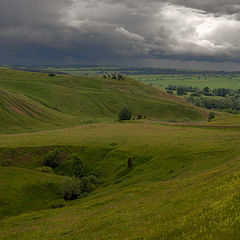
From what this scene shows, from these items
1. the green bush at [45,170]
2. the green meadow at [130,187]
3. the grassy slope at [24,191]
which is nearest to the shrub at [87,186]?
the green meadow at [130,187]

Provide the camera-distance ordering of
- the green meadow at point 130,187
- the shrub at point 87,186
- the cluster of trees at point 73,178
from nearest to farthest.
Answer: the green meadow at point 130,187
the cluster of trees at point 73,178
the shrub at point 87,186

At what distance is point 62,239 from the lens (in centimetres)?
2448

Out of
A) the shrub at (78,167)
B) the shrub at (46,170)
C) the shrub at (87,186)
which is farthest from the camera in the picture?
the shrub at (46,170)

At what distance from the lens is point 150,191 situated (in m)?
41.9

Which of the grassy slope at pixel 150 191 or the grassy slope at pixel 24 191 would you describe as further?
the grassy slope at pixel 24 191

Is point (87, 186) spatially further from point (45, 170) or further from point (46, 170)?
point (45, 170)

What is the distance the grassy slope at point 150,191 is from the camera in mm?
17031

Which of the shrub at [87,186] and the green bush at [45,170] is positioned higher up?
the shrub at [87,186]

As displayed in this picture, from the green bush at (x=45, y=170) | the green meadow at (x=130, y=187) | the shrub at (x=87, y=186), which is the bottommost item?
the green bush at (x=45, y=170)

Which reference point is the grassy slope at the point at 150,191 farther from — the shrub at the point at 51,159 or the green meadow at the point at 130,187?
the shrub at the point at 51,159

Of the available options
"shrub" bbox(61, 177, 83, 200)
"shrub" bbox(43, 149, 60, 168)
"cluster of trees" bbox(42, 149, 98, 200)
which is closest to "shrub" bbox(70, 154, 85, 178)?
"cluster of trees" bbox(42, 149, 98, 200)

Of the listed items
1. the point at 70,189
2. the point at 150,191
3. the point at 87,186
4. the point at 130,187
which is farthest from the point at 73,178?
the point at 150,191

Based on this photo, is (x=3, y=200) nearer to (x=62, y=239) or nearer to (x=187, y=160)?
(x=62, y=239)

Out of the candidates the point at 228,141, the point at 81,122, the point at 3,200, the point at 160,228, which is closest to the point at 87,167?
the point at 3,200
